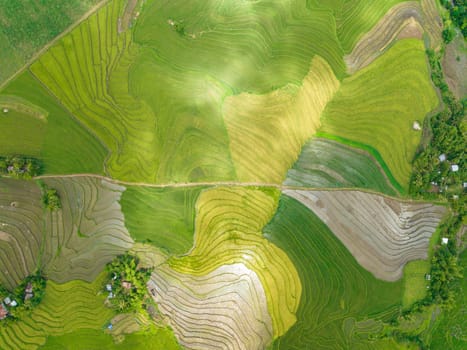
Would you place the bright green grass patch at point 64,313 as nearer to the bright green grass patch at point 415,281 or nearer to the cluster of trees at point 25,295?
the cluster of trees at point 25,295

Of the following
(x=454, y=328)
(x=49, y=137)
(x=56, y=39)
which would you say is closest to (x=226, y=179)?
(x=49, y=137)

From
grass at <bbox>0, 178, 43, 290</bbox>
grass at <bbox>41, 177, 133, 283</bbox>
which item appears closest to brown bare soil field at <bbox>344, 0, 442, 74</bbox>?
grass at <bbox>41, 177, 133, 283</bbox>

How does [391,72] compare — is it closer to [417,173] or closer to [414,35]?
[414,35]

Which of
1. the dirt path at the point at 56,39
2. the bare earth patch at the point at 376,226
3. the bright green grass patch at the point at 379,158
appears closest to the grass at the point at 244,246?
the bare earth patch at the point at 376,226

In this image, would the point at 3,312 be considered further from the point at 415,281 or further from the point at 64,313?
the point at 415,281

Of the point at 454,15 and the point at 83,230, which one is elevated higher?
the point at 454,15
